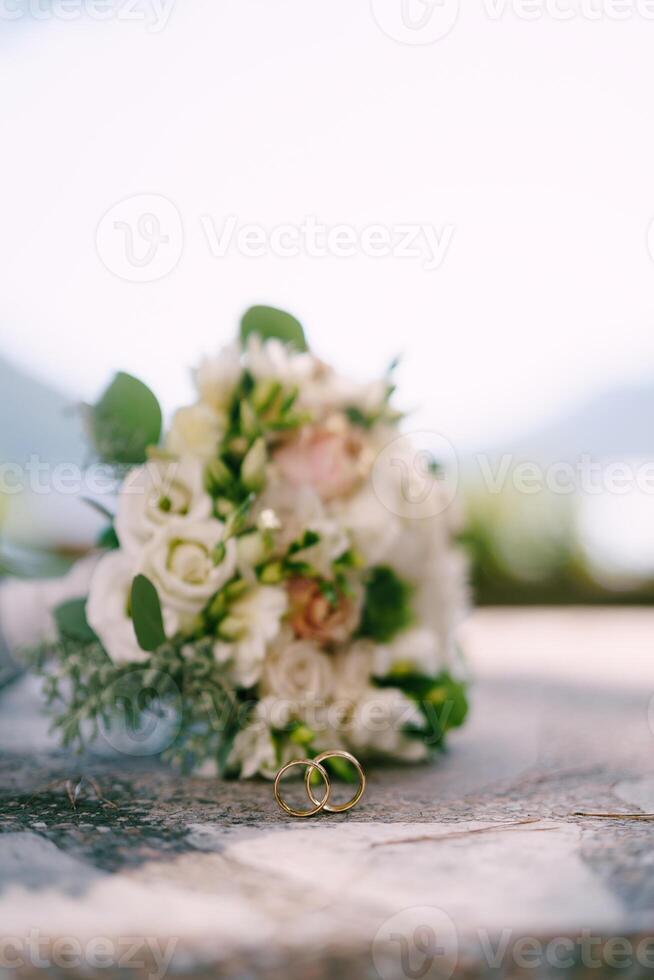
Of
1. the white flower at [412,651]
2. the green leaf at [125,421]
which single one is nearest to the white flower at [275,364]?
the green leaf at [125,421]

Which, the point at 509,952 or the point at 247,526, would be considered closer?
the point at 509,952

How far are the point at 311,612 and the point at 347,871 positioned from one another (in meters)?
0.35

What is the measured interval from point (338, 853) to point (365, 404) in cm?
58

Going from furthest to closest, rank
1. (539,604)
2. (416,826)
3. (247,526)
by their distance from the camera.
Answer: (539,604)
(247,526)
(416,826)

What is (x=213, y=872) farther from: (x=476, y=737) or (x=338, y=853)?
(x=476, y=737)

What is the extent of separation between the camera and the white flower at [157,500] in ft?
3.02

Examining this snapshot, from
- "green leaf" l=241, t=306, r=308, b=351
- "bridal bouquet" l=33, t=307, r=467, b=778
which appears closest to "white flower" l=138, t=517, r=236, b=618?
"bridal bouquet" l=33, t=307, r=467, b=778

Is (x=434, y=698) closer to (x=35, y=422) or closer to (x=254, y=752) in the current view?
(x=254, y=752)

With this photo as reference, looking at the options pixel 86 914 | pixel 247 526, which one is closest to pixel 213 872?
pixel 86 914

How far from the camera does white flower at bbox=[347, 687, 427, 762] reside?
1.01m

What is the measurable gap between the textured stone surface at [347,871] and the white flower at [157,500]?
11.1 inches

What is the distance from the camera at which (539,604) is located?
168 inches
